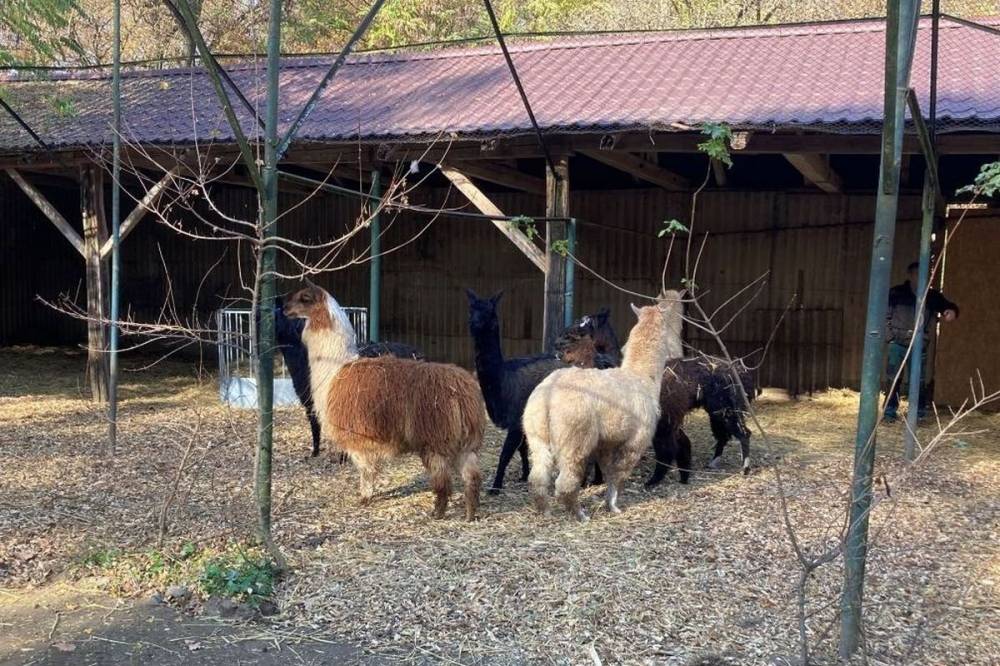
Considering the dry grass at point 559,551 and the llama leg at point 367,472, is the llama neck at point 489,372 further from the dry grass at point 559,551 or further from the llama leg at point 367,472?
the llama leg at point 367,472

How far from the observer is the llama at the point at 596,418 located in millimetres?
5379

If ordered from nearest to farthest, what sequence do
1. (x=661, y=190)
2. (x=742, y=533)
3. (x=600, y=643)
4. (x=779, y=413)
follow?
(x=600, y=643) → (x=742, y=533) → (x=779, y=413) → (x=661, y=190)

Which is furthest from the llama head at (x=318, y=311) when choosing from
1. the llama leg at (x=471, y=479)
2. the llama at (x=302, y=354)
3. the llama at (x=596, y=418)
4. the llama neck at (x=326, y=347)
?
the llama at (x=596, y=418)

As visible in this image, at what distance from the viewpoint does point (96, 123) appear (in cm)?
1070

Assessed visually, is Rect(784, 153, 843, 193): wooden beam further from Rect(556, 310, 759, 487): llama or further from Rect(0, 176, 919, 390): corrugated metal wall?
Rect(556, 310, 759, 487): llama

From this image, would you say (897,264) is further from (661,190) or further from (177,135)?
(177,135)

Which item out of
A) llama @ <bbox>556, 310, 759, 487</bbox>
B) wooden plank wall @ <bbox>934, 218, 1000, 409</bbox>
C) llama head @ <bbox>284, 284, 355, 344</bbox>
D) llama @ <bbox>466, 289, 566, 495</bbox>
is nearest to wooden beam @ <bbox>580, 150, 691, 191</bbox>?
llama @ <bbox>556, 310, 759, 487</bbox>

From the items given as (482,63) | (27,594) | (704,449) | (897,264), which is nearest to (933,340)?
(897,264)

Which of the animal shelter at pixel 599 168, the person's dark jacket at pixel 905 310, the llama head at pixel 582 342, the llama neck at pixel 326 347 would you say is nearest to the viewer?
the llama neck at pixel 326 347

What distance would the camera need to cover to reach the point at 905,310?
9586 millimetres

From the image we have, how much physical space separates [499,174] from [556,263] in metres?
2.31

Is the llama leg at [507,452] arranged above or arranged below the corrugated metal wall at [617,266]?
below

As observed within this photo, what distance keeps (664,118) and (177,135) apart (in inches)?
212

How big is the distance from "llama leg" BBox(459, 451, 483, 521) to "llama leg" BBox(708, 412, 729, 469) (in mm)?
2503
